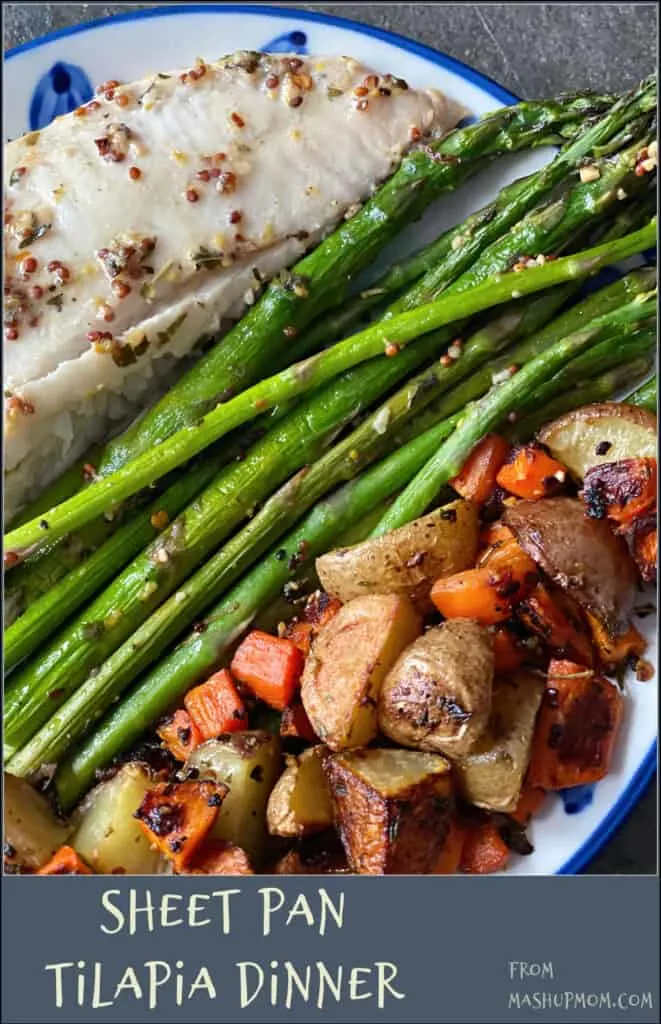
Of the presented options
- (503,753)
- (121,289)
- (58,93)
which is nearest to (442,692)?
(503,753)

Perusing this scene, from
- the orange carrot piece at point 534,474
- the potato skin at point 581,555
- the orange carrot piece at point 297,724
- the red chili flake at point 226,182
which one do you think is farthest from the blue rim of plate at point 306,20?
the orange carrot piece at point 297,724

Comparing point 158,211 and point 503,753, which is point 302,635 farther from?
point 158,211

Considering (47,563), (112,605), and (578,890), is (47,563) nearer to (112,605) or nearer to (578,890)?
(112,605)

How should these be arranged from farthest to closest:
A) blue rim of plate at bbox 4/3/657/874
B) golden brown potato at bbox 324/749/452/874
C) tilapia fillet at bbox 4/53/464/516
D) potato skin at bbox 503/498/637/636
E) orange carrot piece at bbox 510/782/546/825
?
1. blue rim of plate at bbox 4/3/657/874
2. tilapia fillet at bbox 4/53/464/516
3. orange carrot piece at bbox 510/782/546/825
4. potato skin at bbox 503/498/637/636
5. golden brown potato at bbox 324/749/452/874

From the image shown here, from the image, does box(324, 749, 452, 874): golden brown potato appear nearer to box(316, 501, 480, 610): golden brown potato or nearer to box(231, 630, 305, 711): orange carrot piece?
box(231, 630, 305, 711): orange carrot piece

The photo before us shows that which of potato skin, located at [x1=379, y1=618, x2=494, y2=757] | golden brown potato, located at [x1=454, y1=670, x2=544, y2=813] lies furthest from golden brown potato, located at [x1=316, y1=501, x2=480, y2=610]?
golden brown potato, located at [x1=454, y1=670, x2=544, y2=813]
